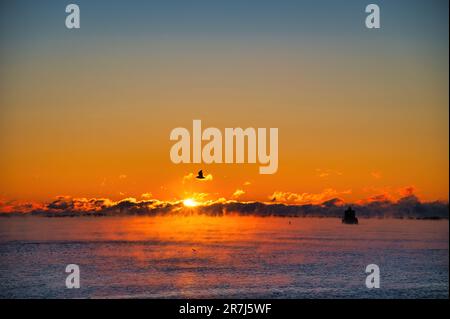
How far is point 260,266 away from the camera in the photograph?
6750 cm

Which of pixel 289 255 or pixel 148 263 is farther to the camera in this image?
pixel 289 255

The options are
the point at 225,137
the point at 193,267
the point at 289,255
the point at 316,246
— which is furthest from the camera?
the point at 316,246

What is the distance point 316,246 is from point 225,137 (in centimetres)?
7162

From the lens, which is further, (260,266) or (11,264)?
(11,264)

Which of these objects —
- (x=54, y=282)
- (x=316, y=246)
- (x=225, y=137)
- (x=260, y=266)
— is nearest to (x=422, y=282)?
(x=260, y=266)

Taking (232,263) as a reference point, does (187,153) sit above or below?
above

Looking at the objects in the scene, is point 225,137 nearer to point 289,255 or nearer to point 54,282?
point 54,282
